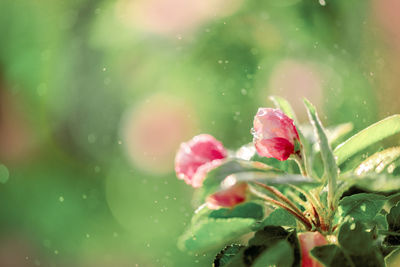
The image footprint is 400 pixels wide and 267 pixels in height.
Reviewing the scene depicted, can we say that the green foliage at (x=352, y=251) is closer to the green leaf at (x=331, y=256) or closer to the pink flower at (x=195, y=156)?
the green leaf at (x=331, y=256)

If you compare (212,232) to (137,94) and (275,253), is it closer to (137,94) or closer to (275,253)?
(275,253)

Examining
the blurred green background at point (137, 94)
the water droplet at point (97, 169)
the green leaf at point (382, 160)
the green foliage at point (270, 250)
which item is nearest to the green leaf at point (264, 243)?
the green foliage at point (270, 250)

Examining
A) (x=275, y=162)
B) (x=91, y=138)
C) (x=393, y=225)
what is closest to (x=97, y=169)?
(x=91, y=138)

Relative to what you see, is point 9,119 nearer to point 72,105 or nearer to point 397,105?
point 72,105

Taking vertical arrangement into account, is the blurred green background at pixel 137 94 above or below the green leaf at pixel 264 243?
above

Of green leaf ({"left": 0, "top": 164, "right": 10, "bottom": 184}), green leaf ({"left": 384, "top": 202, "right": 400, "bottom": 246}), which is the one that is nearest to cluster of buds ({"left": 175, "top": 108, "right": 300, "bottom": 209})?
green leaf ({"left": 384, "top": 202, "right": 400, "bottom": 246})
